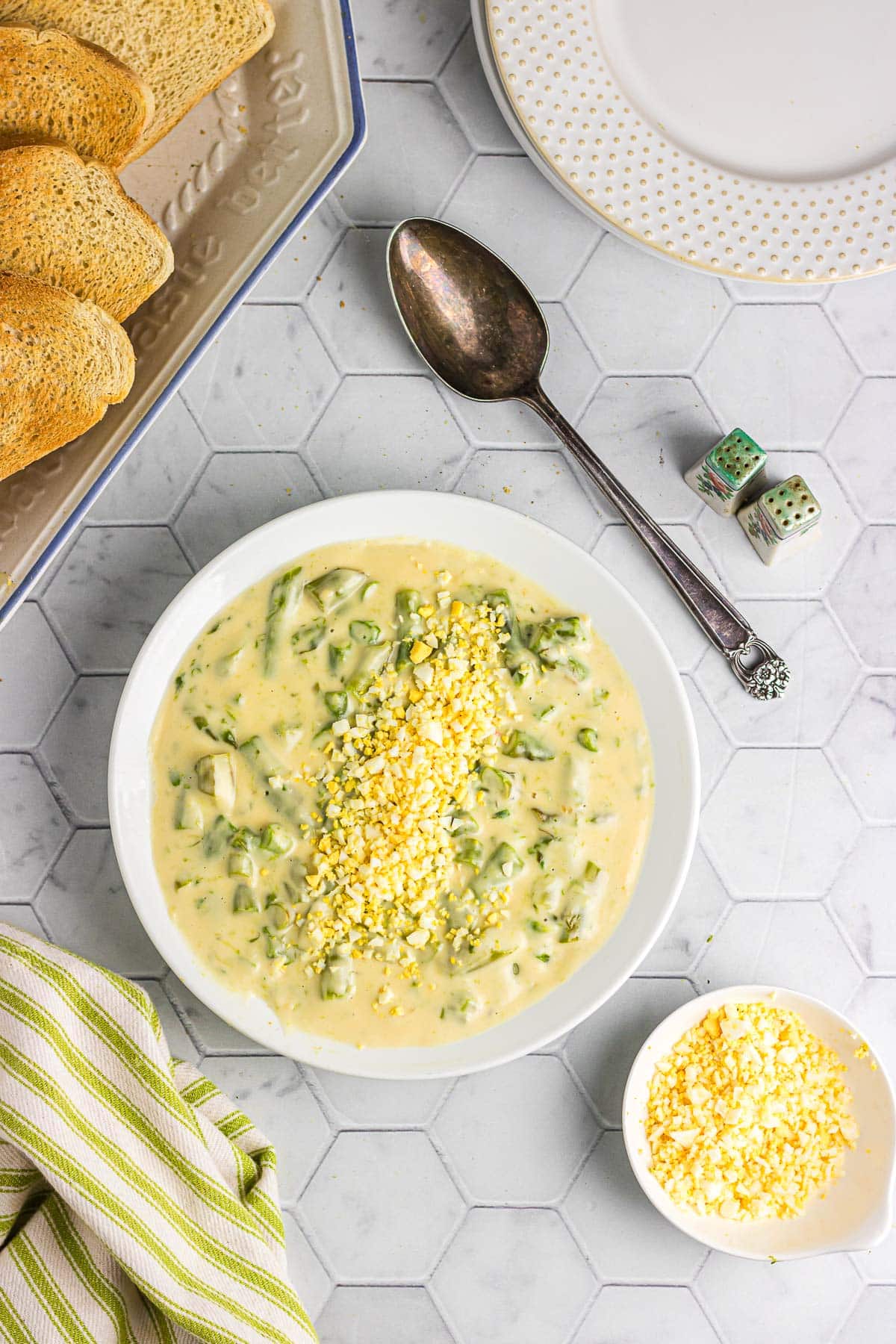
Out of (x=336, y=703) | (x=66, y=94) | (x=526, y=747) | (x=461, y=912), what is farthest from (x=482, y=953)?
(x=66, y=94)

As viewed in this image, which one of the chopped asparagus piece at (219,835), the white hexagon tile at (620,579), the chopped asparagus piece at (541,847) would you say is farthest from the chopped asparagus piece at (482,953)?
the chopped asparagus piece at (219,835)

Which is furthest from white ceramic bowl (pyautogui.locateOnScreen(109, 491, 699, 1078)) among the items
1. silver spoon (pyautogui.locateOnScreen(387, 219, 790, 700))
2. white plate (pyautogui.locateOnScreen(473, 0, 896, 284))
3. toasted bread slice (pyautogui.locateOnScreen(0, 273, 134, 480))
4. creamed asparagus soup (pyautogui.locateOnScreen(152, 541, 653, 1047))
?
white plate (pyautogui.locateOnScreen(473, 0, 896, 284))

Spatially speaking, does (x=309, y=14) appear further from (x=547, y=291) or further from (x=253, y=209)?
(x=547, y=291)

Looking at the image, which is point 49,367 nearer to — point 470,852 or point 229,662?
point 229,662

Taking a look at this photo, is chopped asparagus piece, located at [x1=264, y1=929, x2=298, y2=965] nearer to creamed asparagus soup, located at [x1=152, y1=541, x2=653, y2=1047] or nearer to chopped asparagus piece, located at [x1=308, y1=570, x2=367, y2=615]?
creamed asparagus soup, located at [x1=152, y1=541, x2=653, y2=1047]

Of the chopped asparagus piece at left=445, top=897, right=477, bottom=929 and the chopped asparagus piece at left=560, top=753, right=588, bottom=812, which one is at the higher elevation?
the chopped asparagus piece at left=560, top=753, right=588, bottom=812

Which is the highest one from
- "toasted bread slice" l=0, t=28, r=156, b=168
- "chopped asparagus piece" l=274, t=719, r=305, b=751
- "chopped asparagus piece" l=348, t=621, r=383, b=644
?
"toasted bread slice" l=0, t=28, r=156, b=168
